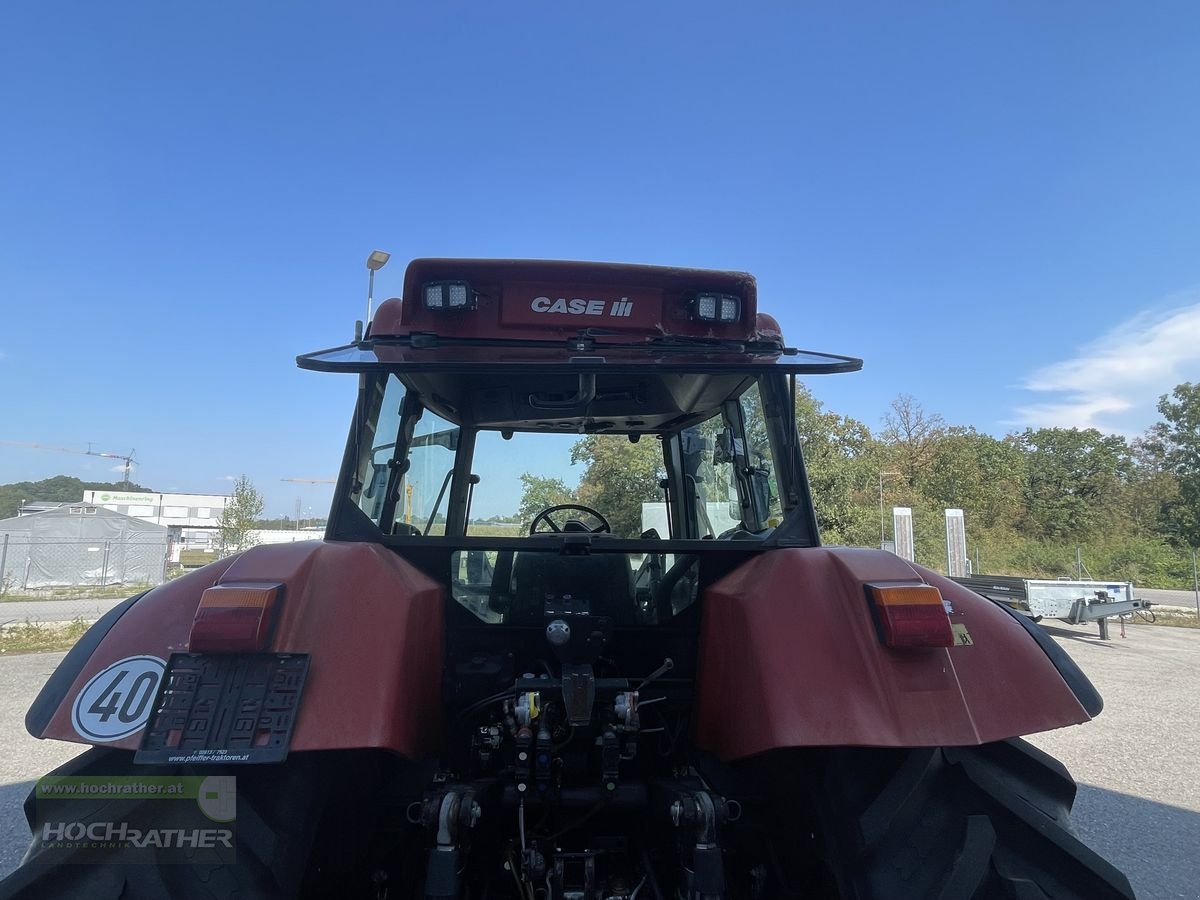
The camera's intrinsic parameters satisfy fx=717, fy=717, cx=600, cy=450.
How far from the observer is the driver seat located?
2.62 metres

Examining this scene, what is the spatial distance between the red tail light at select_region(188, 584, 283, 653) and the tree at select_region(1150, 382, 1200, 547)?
41.0m

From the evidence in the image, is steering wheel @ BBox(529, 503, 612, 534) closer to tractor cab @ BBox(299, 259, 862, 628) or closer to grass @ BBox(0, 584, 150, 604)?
tractor cab @ BBox(299, 259, 862, 628)

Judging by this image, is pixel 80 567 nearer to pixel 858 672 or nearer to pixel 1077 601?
pixel 1077 601

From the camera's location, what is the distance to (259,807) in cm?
172

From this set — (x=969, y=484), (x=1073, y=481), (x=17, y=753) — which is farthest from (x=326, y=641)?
(x=1073, y=481)

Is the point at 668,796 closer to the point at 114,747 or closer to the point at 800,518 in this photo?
the point at 800,518

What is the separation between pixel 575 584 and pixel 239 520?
30.7 metres

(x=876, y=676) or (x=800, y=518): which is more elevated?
(x=800, y=518)

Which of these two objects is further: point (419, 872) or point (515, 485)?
point (515, 485)

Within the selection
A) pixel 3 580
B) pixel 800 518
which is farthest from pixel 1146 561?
pixel 3 580

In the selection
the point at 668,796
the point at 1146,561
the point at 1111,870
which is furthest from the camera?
the point at 1146,561

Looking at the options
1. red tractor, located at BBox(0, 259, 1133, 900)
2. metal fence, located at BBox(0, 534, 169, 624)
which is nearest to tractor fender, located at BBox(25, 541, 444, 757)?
red tractor, located at BBox(0, 259, 1133, 900)

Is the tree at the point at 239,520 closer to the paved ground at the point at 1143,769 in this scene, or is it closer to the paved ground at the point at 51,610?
the paved ground at the point at 51,610

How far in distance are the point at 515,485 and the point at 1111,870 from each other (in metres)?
2.24
